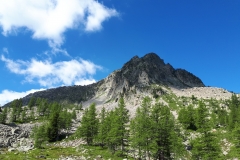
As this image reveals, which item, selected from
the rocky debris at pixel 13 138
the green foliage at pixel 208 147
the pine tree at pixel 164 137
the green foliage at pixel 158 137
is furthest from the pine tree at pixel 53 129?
the green foliage at pixel 208 147

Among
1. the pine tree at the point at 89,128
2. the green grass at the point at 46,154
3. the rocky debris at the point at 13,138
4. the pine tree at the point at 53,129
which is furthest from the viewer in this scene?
the pine tree at the point at 53,129

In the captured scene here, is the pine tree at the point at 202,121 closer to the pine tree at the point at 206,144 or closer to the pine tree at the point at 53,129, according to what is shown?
the pine tree at the point at 206,144

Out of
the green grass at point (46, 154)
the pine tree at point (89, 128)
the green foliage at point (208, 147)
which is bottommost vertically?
the green grass at point (46, 154)

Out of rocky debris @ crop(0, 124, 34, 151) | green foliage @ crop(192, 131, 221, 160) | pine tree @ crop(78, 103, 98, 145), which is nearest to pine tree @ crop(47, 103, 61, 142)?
rocky debris @ crop(0, 124, 34, 151)

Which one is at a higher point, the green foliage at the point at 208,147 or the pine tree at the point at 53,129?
the pine tree at the point at 53,129

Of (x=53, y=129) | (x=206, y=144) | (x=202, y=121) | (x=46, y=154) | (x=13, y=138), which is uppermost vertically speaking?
(x=53, y=129)

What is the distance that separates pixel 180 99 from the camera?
196 m

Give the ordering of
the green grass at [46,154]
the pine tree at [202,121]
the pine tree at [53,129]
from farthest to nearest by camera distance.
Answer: the pine tree at [53,129], the green grass at [46,154], the pine tree at [202,121]

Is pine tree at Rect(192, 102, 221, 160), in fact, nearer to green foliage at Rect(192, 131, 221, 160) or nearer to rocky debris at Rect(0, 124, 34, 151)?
green foliage at Rect(192, 131, 221, 160)

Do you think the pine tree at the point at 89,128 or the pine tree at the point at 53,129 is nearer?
the pine tree at the point at 89,128

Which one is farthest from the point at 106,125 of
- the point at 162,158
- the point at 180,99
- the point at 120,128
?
the point at 180,99

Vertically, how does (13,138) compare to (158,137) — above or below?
below

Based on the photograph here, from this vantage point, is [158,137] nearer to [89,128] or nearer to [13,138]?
[89,128]

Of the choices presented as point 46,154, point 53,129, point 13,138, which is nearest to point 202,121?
point 46,154
